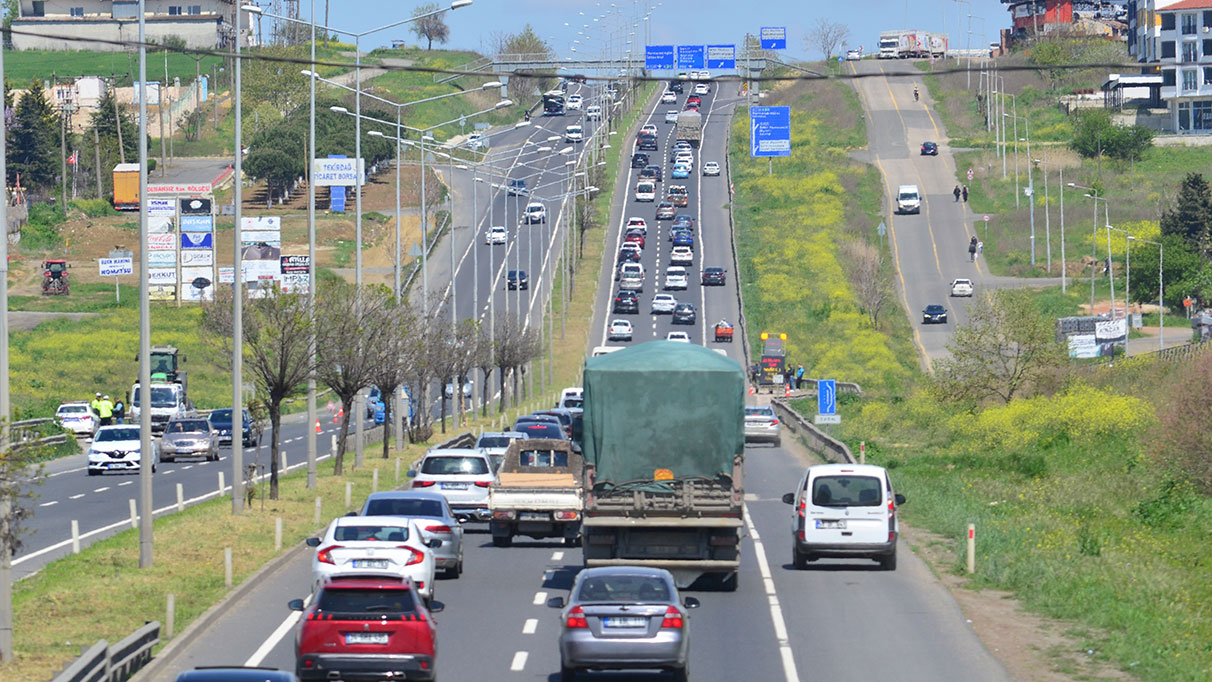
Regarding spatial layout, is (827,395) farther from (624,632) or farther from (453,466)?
(624,632)

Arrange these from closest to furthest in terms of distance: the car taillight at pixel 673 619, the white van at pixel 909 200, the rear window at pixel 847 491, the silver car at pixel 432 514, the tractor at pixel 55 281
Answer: the car taillight at pixel 673 619
the silver car at pixel 432 514
the rear window at pixel 847 491
the tractor at pixel 55 281
the white van at pixel 909 200

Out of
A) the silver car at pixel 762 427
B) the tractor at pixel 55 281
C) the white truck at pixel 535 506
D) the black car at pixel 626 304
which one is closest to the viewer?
the white truck at pixel 535 506

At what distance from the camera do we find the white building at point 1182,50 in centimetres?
14012

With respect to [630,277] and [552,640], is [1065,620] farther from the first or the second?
[630,277]

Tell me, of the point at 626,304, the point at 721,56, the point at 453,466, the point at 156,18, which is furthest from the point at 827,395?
Answer: the point at 156,18

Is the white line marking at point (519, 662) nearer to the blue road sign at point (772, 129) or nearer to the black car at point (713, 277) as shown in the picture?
the black car at point (713, 277)

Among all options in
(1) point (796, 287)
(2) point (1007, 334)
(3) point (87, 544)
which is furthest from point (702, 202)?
(3) point (87, 544)

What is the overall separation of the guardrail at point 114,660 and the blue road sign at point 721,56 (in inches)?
4412

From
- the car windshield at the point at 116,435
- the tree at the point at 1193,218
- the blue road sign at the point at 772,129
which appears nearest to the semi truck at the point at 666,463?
the car windshield at the point at 116,435

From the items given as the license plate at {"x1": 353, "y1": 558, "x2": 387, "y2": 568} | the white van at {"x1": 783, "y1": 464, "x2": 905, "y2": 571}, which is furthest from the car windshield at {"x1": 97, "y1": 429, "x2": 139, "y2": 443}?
the license plate at {"x1": 353, "y1": 558, "x2": 387, "y2": 568}

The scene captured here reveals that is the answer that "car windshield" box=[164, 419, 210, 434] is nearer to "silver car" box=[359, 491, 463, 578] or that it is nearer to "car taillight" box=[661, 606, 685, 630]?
"silver car" box=[359, 491, 463, 578]

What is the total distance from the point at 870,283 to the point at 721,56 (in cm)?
3692

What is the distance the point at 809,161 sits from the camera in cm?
14812

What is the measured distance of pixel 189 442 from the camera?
56.8 metres
